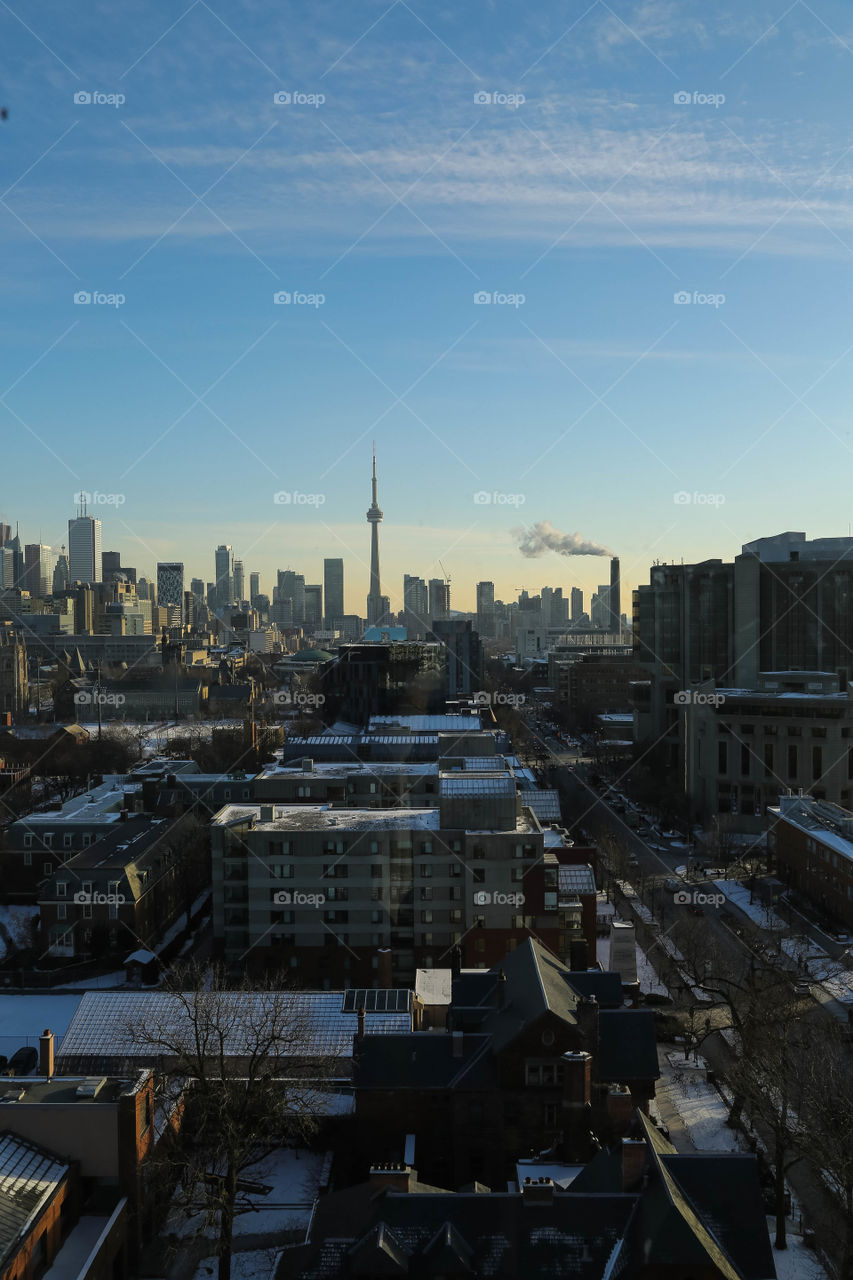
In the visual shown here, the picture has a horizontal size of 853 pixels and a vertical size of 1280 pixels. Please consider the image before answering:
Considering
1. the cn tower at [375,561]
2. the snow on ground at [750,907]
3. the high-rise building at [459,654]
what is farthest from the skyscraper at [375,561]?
the snow on ground at [750,907]

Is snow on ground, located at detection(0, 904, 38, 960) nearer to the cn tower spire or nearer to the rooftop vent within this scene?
the rooftop vent

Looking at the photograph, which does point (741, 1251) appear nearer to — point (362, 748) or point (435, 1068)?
point (435, 1068)

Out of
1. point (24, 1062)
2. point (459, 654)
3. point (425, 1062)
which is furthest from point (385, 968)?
point (459, 654)

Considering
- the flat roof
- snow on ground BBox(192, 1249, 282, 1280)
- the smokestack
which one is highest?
the smokestack

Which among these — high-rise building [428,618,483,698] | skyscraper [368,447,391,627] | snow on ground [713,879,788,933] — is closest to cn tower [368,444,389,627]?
skyscraper [368,447,391,627]

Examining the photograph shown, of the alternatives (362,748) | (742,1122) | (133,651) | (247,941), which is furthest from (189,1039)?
(133,651)

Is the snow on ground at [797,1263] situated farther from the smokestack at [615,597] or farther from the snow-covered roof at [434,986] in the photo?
the smokestack at [615,597]
